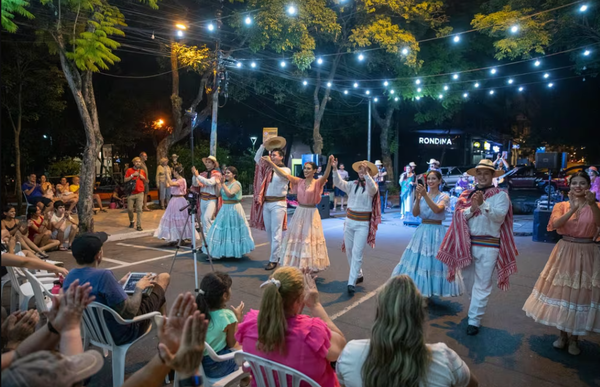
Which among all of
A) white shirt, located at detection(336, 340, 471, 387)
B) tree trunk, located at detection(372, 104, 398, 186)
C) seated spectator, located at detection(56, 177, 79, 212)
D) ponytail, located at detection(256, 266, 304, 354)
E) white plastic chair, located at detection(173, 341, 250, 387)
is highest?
tree trunk, located at detection(372, 104, 398, 186)

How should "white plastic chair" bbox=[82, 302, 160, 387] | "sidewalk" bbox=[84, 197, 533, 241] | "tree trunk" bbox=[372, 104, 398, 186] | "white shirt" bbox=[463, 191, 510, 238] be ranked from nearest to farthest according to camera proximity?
1. "white plastic chair" bbox=[82, 302, 160, 387]
2. "white shirt" bbox=[463, 191, 510, 238]
3. "sidewalk" bbox=[84, 197, 533, 241]
4. "tree trunk" bbox=[372, 104, 398, 186]

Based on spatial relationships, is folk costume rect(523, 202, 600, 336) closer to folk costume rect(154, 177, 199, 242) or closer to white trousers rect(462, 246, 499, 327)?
white trousers rect(462, 246, 499, 327)

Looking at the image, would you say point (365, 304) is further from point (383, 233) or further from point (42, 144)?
point (42, 144)

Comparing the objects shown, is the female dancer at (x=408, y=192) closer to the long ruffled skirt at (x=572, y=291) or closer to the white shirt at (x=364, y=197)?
the white shirt at (x=364, y=197)

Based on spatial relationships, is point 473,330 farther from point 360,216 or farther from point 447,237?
point 360,216

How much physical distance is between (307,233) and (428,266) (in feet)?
6.45

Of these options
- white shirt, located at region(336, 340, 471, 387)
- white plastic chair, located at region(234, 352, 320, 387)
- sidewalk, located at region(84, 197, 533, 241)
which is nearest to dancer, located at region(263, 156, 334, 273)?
white plastic chair, located at region(234, 352, 320, 387)

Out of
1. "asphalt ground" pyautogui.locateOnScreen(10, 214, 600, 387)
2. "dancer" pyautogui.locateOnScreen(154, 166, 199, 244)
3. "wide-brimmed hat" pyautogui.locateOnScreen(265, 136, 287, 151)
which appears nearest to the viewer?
"asphalt ground" pyautogui.locateOnScreen(10, 214, 600, 387)

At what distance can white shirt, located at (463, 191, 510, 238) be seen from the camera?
4.95 meters

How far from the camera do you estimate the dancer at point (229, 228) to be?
331 inches

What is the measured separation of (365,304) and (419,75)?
18.5 metres

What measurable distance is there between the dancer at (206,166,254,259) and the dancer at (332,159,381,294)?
262 centimetres

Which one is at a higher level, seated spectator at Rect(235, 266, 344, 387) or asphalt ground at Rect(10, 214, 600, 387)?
seated spectator at Rect(235, 266, 344, 387)

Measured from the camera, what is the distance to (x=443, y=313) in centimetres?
573
